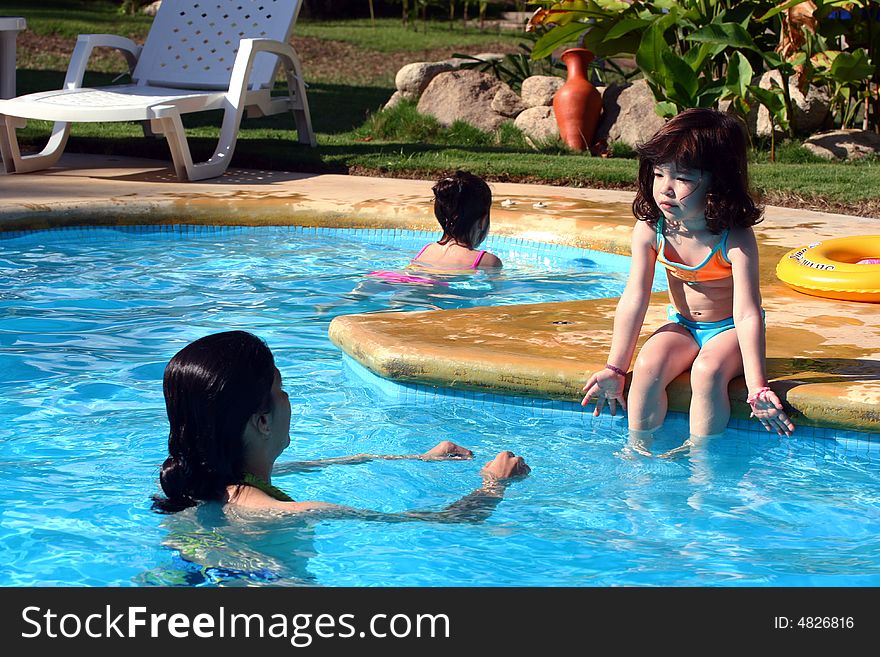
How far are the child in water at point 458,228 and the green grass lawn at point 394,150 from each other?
2570 mm

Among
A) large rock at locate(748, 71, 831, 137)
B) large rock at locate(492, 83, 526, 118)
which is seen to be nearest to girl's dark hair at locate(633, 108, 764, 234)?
large rock at locate(748, 71, 831, 137)

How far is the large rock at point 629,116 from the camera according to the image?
10.5 meters

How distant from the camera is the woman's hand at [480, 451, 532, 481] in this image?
10.9 ft

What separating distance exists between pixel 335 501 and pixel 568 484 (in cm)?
78

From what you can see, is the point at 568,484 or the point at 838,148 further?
the point at 838,148

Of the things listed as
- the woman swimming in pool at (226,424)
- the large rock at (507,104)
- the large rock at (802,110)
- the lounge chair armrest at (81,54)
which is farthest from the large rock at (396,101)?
the woman swimming in pool at (226,424)

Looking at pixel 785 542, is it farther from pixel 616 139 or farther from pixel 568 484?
pixel 616 139

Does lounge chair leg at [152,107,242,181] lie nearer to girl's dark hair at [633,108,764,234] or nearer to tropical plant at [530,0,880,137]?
tropical plant at [530,0,880,137]

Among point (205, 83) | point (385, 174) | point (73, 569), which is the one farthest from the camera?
point (205, 83)

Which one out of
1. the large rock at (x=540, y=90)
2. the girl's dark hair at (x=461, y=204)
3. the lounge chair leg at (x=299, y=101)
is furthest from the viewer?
the large rock at (x=540, y=90)

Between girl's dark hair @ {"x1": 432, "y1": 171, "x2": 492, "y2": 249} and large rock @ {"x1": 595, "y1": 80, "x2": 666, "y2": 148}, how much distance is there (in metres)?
4.38

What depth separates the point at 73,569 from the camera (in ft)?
10.8

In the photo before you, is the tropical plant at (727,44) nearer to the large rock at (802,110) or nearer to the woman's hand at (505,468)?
the large rock at (802,110)

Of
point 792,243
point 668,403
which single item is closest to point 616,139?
point 792,243
